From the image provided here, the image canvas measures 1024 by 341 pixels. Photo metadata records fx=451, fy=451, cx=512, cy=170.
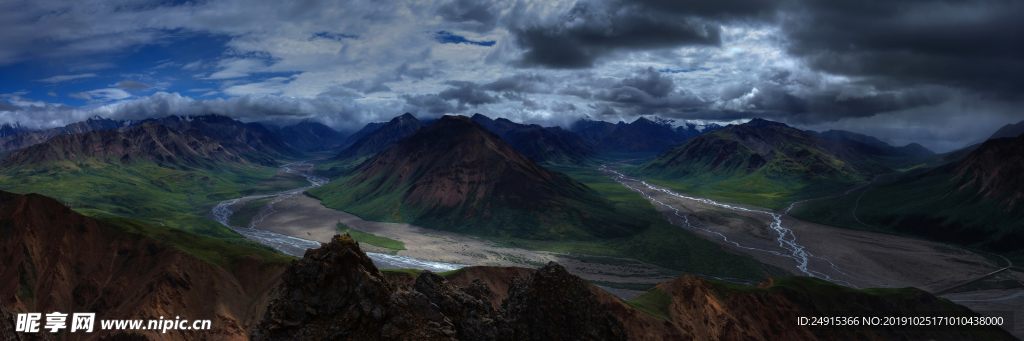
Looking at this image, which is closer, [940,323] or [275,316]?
[275,316]

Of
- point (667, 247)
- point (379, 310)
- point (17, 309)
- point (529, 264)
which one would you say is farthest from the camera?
point (667, 247)

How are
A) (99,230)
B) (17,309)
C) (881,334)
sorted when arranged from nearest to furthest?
(17,309) → (881,334) → (99,230)

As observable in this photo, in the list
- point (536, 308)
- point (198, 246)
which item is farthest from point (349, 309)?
point (198, 246)

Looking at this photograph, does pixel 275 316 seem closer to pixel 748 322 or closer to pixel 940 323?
pixel 748 322

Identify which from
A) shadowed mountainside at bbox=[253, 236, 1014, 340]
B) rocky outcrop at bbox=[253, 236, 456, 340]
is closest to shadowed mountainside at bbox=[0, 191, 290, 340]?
shadowed mountainside at bbox=[253, 236, 1014, 340]

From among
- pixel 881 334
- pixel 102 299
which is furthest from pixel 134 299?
pixel 881 334

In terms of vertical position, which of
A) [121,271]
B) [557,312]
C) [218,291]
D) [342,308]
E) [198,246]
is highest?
[342,308]

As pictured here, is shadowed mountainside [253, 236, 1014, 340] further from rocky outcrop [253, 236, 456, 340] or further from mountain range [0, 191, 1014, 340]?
mountain range [0, 191, 1014, 340]

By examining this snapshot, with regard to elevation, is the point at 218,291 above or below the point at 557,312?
below

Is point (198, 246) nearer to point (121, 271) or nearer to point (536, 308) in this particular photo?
point (121, 271)

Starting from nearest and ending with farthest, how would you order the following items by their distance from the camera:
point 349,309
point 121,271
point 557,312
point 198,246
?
point 349,309 < point 557,312 < point 121,271 < point 198,246

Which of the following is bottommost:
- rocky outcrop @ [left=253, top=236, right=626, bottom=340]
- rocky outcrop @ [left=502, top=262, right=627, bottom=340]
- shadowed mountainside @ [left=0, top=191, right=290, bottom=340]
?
shadowed mountainside @ [left=0, top=191, right=290, bottom=340]
